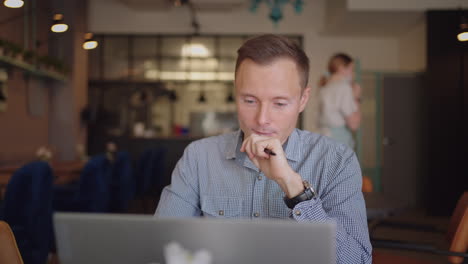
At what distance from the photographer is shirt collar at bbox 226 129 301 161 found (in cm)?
154

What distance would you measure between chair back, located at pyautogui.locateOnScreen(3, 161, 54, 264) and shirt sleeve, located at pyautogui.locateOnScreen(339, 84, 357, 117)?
104 inches

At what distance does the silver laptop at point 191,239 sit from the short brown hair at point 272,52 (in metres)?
0.75

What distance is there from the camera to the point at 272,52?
4.58 feet

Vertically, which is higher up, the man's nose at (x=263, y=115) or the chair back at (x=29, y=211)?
the man's nose at (x=263, y=115)

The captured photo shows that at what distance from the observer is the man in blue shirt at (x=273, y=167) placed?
4.04 feet

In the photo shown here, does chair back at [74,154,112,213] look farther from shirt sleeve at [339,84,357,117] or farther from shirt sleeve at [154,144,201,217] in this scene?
shirt sleeve at [154,144,201,217]

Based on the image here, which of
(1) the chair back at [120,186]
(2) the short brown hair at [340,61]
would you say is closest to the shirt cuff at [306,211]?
(2) the short brown hair at [340,61]

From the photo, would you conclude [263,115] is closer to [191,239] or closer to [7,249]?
[191,239]

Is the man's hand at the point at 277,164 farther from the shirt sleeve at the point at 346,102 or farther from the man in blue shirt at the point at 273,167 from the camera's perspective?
the shirt sleeve at the point at 346,102

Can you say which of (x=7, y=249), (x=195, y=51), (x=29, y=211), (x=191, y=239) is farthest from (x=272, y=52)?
(x=195, y=51)

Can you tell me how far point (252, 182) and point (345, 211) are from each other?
32cm

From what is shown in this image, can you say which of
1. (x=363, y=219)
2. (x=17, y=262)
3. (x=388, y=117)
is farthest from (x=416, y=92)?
(x=17, y=262)

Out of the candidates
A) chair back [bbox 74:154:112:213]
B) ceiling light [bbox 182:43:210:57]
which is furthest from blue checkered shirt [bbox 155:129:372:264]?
ceiling light [bbox 182:43:210:57]

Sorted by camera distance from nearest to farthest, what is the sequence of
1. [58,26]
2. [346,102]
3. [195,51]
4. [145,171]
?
[346,102]
[58,26]
[145,171]
[195,51]
